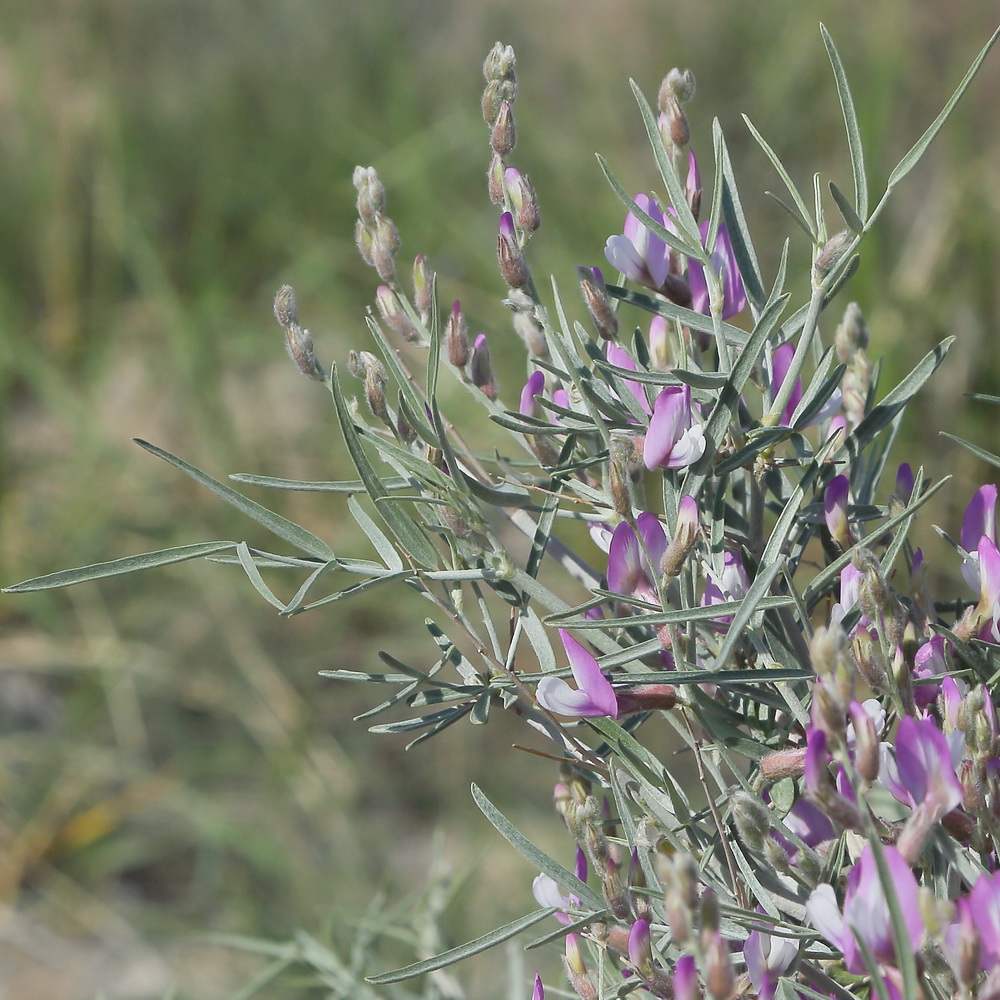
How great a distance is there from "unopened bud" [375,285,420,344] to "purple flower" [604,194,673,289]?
0.07 meters

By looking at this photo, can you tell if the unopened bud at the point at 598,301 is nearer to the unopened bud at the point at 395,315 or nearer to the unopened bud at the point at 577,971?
the unopened bud at the point at 395,315

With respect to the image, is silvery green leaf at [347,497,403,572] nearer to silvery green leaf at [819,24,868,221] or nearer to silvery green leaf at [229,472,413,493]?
silvery green leaf at [229,472,413,493]

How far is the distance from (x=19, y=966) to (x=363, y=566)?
1.31 metres

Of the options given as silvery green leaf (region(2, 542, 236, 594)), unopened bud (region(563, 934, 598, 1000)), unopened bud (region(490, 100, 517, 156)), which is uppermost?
unopened bud (region(490, 100, 517, 156))

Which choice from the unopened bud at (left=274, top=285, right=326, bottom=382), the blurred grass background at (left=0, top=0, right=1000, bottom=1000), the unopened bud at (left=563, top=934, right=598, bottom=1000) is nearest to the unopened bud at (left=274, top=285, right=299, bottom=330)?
the unopened bud at (left=274, top=285, right=326, bottom=382)

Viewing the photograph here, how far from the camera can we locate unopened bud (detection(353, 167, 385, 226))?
36cm

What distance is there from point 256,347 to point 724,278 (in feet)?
5.58

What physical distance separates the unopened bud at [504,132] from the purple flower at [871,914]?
0.75ft

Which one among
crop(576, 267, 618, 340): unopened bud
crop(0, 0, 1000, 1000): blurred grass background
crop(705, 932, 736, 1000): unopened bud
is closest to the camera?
crop(705, 932, 736, 1000): unopened bud

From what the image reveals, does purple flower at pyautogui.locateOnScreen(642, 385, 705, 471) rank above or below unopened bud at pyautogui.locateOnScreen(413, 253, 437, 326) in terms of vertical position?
below

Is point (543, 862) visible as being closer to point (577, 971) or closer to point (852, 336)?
point (577, 971)

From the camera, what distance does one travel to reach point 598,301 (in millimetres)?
320

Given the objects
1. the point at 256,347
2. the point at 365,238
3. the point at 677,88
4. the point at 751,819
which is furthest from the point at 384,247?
the point at 256,347

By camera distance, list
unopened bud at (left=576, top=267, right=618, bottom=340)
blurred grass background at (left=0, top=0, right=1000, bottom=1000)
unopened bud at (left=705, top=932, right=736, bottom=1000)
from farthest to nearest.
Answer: blurred grass background at (left=0, top=0, right=1000, bottom=1000) < unopened bud at (left=576, top=267, right=618, bottom=340) < unopened bud at (left=705, top=932, right=736, bottom=1000)
